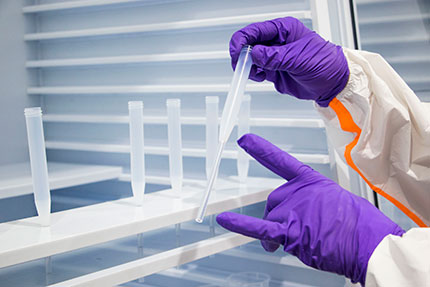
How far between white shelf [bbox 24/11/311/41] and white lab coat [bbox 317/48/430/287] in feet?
1.14

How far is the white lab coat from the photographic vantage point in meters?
1.11

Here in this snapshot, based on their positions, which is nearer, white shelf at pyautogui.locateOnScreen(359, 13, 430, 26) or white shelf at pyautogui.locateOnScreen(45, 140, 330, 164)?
white shelf at pyautogui.locateOnScreen(359, 13, 430, 26)

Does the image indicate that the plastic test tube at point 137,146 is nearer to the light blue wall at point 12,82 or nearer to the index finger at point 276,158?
the index finger at point 276,158

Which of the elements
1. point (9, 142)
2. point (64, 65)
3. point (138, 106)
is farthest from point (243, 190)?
point (9, 142)

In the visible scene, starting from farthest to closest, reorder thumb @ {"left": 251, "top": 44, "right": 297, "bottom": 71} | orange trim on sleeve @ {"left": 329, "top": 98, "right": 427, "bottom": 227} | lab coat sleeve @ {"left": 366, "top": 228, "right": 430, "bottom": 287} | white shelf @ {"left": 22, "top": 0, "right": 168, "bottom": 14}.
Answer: white shelf @ {"left": 22, "top": 0, "right": 168, "bottom": 14}, orange trim on sleeve @ {"left": 329, "top": 98, "right": 427, "bottom": 227}, thumb @ {"left": 251, "top": 44, "right": 297, "bottom": 71}, lab coat sleeve @ {"left": 366, "top": 228, "right": 430, "bottom": 287}

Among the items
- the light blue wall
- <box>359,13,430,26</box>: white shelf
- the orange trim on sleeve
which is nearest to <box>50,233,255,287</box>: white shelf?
the orange trim on sleeve

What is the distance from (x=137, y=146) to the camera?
3.78 ft

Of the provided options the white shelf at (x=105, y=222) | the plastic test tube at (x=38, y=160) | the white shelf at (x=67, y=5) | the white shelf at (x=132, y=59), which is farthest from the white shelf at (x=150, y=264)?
the white shelf at (x=67, y=5)

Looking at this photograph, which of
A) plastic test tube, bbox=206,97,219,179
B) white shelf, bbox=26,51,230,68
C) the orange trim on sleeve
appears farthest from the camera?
white shelf, bbox=26,51,230,68

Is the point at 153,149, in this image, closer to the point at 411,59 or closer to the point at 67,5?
the point at 67,5

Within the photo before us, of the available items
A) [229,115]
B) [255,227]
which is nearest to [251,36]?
[229,115]

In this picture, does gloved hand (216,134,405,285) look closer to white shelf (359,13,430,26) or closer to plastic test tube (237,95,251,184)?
plastic test tube (237,95,251,184)

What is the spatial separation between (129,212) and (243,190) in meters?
0.36

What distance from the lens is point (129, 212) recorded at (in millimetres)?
1087
